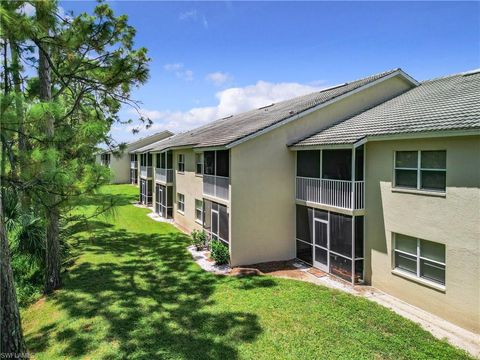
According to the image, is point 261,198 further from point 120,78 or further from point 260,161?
point 120,78

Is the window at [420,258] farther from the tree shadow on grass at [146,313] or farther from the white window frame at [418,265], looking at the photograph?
the tree shadow on grass at [146,313]

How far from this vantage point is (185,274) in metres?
14.0

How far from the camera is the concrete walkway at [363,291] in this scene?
28.6 ft

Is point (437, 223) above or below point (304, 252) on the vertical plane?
above

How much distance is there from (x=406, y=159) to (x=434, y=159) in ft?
3.35

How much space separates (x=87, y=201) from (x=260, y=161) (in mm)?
8840

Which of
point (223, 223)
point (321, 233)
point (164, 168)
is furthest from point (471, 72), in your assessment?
point (164, 168)

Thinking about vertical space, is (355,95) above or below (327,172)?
above

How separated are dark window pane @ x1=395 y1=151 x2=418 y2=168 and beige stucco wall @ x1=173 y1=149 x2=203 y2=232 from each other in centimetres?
1223

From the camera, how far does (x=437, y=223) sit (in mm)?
9977

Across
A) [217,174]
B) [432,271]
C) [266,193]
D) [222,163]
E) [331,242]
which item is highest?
[222,163]

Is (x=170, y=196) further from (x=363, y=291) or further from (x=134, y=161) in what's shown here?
(x=134, y=161)

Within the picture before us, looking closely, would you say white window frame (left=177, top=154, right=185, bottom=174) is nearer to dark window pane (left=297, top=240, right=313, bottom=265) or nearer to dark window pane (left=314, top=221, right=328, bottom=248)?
dark window pane (left=297, top=240, right=313, bottom=265)

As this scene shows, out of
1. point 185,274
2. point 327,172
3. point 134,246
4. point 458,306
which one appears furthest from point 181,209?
point 458,306
